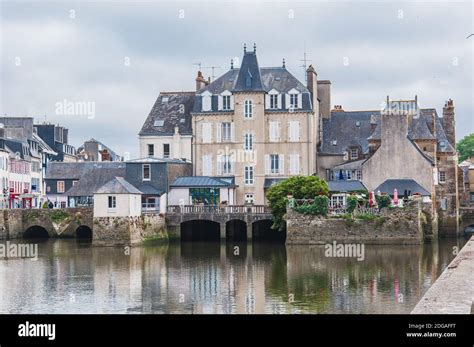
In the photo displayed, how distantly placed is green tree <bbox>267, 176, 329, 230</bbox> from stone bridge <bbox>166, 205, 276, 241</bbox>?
1.25 m

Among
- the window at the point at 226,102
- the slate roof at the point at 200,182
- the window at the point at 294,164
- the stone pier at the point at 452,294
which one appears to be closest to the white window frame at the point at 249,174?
the slate roof at the point at 200,182

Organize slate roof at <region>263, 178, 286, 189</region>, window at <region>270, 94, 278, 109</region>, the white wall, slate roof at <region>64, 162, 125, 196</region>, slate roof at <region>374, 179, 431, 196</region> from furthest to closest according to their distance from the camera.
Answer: window at <region>270, 94, 278, 109</region> < slate roof at <region>263, 178, 286, 189</region> < slate roof at <region>64, 162, 125, 196</region> < slate roof at <region>374, 179, 431, 196</region> < the white wall

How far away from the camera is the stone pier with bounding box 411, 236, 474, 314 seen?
84.4 feet

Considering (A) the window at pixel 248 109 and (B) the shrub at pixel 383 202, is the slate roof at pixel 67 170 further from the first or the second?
(B) the shrub at pixel 383 202

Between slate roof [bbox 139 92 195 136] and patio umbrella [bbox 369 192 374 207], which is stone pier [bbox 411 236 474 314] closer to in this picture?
patio umbrella [bbox 369 192 374 207]

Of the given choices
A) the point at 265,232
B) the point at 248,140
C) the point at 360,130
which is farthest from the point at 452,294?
the point at 360,130

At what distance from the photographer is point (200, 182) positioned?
72625mm

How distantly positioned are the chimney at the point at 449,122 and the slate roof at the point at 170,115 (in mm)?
19537

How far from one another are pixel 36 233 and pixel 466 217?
103ft

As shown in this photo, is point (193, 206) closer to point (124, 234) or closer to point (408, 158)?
point (124, 234)

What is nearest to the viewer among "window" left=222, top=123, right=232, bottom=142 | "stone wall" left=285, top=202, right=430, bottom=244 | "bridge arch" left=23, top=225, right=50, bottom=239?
"stone wall" left=285, top=202, right=430, bottom=244

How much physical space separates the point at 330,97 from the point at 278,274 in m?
38.8

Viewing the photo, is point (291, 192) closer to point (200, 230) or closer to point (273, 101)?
point (200, 230)

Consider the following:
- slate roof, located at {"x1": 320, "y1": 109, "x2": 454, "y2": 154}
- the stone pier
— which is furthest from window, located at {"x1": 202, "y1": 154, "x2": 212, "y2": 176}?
the stone pier
